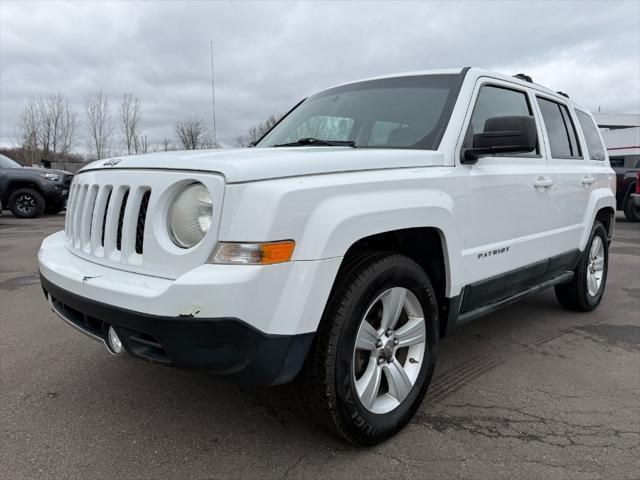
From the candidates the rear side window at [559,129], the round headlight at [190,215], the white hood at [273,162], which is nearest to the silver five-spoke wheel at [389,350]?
the white hood at [273,162]

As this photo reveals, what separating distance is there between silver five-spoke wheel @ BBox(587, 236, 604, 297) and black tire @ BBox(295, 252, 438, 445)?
2994 mm

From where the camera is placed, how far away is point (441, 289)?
8.89 ft

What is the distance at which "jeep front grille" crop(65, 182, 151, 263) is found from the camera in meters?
2.09

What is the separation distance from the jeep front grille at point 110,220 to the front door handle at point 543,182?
7.99 ft

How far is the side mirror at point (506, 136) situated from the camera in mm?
2555

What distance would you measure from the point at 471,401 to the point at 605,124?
4776 cm

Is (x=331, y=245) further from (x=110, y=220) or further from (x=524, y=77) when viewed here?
(x=524, y=77)

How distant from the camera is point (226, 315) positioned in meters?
1.77

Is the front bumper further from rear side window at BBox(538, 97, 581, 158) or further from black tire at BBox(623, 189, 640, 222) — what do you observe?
black tire at BBox(623, 189, 640, 222)

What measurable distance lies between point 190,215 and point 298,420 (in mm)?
1213

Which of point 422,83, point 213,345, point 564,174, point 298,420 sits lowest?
point 298,420

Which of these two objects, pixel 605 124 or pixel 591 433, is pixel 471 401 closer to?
A: pixel 591 433

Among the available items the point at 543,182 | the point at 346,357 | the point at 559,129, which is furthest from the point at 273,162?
the point at 559,129

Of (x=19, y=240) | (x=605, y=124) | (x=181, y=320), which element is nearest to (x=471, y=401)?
(x=181, y=320)
